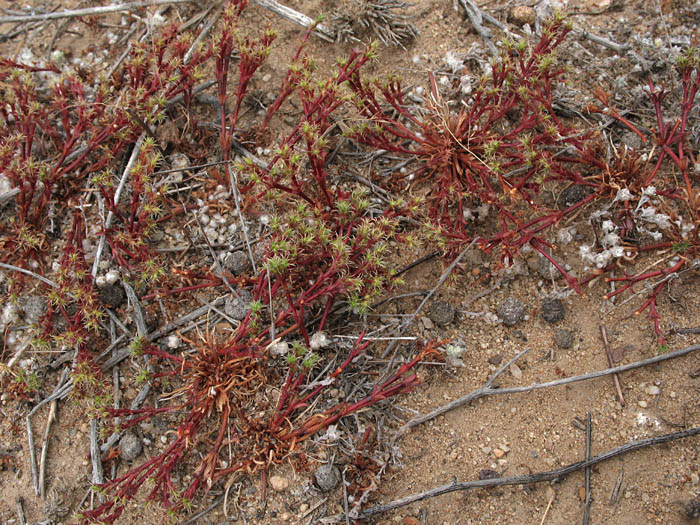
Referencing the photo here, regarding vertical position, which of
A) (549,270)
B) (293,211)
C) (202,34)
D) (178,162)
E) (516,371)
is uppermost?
(202,34)

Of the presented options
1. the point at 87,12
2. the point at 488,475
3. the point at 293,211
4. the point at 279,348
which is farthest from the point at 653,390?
the point at 87,12

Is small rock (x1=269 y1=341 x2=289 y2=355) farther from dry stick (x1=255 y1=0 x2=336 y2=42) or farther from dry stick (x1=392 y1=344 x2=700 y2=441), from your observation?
dry stick (x1=255 y1=0 x2=336 y2=42)

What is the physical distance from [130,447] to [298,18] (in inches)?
119

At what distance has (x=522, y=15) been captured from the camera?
388cm

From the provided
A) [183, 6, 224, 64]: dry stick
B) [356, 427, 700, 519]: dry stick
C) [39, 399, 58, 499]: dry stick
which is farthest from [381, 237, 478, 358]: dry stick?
[183, 6, 224, 64]: dry stick

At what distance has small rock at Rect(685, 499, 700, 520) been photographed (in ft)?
8.93

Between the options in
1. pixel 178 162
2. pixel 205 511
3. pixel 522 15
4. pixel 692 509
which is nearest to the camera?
pixel 692 509

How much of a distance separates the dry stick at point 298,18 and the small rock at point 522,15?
129 centimetres

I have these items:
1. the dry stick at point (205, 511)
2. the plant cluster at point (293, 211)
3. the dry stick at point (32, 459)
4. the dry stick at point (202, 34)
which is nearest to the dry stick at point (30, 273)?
the plant cluster at point (293, 211)

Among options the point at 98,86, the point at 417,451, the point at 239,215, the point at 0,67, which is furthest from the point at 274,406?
the point at 0,67

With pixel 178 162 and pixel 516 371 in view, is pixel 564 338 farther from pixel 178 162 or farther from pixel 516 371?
pixel 178 162

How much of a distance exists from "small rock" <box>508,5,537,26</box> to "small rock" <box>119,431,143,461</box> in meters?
3.74

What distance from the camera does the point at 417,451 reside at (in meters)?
3.03

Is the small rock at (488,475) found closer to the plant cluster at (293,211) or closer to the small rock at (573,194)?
the plant cluster at (293,211)
